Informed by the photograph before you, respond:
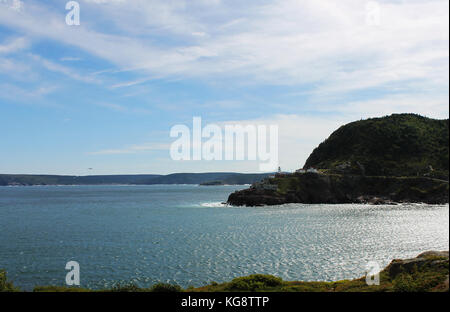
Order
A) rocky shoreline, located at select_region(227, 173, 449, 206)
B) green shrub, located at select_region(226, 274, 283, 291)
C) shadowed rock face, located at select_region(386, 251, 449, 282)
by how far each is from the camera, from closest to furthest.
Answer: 1. shadowed rock face, located at select_region(386, 251, 449, 282)
2. green shrub, located at select_region(226, 274, 283, 291)
3. rocky shoreline, located at select_region(227, 173, 449, 206)

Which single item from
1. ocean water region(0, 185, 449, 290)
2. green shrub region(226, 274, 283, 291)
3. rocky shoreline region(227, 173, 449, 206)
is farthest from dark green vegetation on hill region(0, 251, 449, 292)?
rocky shoreline region(227, 173, 449, 206)

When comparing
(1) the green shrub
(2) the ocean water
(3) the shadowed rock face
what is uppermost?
(3) the shadowed rock face

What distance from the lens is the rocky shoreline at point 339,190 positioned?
174 m

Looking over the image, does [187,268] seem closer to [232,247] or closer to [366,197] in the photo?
[232,247]

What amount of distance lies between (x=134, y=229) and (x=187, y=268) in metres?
45.8

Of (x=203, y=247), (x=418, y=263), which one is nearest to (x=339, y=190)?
(x=203, y=247)

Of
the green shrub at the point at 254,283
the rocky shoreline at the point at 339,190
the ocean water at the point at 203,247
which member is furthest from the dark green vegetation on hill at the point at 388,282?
the rocky shoreline at the point at 339,190

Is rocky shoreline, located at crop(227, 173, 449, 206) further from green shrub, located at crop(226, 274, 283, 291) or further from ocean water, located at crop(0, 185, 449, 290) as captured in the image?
green shrub, located at crop(226, 274, 283, 291)

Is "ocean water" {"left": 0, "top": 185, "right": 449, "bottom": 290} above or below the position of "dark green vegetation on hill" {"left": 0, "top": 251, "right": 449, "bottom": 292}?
below

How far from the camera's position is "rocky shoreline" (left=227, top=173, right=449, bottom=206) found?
173500 millimetres

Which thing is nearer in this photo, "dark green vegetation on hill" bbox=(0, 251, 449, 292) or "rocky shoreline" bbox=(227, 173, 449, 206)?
"dark green vegetation on hill" bbox=(0, 251, 449, 292)

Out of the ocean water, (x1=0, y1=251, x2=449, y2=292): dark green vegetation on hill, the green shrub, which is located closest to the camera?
(x1=0, y1=251, x2=449, y2=292): dark green vegetation on hill
